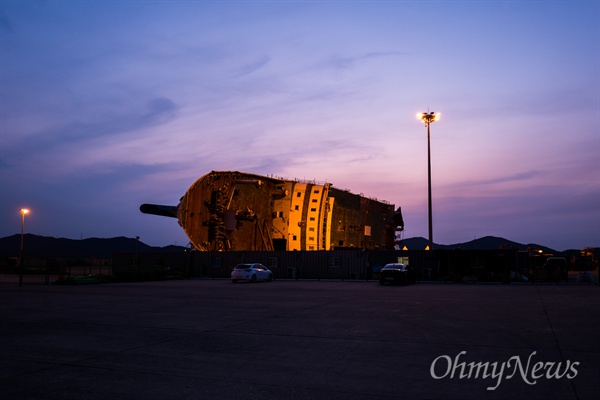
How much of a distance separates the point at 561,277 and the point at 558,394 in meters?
40.9

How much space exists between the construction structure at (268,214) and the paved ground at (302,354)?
4196cm

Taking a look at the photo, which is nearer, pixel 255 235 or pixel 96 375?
pixel 96 375

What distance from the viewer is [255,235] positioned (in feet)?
221

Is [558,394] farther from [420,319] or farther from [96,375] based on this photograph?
[420,319]

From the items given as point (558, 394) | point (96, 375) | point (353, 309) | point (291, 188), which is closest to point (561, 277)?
point (353, 309)

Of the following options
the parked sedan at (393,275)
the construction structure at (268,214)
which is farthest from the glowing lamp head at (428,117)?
the construction structure at (268,214)

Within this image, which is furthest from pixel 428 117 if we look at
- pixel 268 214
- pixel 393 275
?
pixel 268 214

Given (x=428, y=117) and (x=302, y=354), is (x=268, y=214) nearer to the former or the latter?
(x=428, y=117)

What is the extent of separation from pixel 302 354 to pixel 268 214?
5863 cm

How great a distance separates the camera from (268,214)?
69.1m

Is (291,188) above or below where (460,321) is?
above

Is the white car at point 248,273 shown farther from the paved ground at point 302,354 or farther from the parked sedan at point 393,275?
the paved ground at point 302,354

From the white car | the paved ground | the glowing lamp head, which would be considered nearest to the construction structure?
the white car

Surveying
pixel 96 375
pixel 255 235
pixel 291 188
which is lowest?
pixel 96 375
